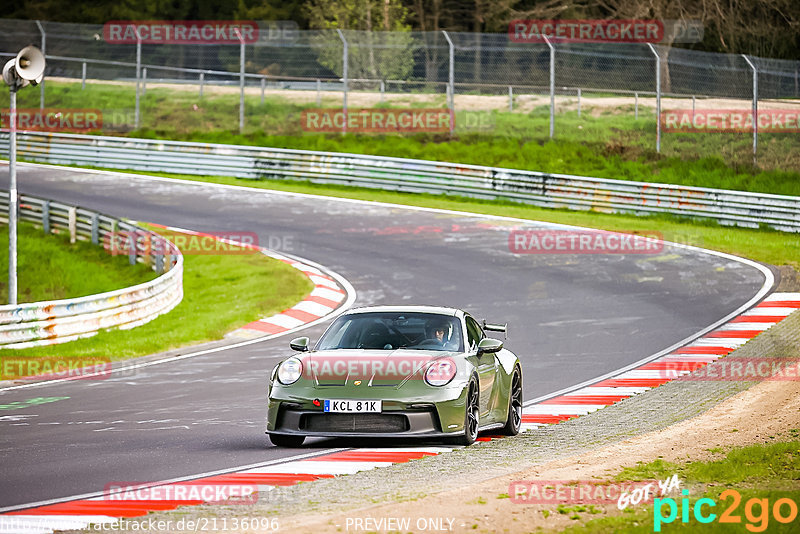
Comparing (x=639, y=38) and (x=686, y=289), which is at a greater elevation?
(x=639, y=38)

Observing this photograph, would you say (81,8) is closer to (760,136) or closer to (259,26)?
(259,26)

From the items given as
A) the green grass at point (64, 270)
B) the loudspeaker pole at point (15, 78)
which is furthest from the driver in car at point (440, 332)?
the green grass at point (64, 270)

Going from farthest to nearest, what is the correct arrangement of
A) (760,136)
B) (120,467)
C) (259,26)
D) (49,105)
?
(259,26)
(49,105)
(760,136)
(120,467)

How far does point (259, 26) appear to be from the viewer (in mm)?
63938

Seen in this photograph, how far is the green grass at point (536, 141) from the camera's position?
30500mm

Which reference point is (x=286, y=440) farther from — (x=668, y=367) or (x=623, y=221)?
(x=623, y=221)

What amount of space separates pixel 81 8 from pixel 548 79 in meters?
41.8

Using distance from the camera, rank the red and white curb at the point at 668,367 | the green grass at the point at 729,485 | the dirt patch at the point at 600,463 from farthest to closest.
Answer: the red and white curb at the point at 668,367 < the dirt patch at the point at 600,463 < the green grass at the point at 729,485

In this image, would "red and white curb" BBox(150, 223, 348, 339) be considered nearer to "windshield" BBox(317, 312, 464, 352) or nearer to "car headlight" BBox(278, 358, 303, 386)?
"windshield" BBox(317, 312, 464, 352)

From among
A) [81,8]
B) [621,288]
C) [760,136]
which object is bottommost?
[621,288]

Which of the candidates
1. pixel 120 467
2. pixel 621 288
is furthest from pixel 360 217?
pixel 120 467

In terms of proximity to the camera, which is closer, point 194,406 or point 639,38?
point 194,406

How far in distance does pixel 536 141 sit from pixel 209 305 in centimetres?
1566

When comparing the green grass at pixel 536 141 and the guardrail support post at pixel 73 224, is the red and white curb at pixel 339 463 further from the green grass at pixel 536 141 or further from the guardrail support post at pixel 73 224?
the guardrail support post at pixel 73 224
